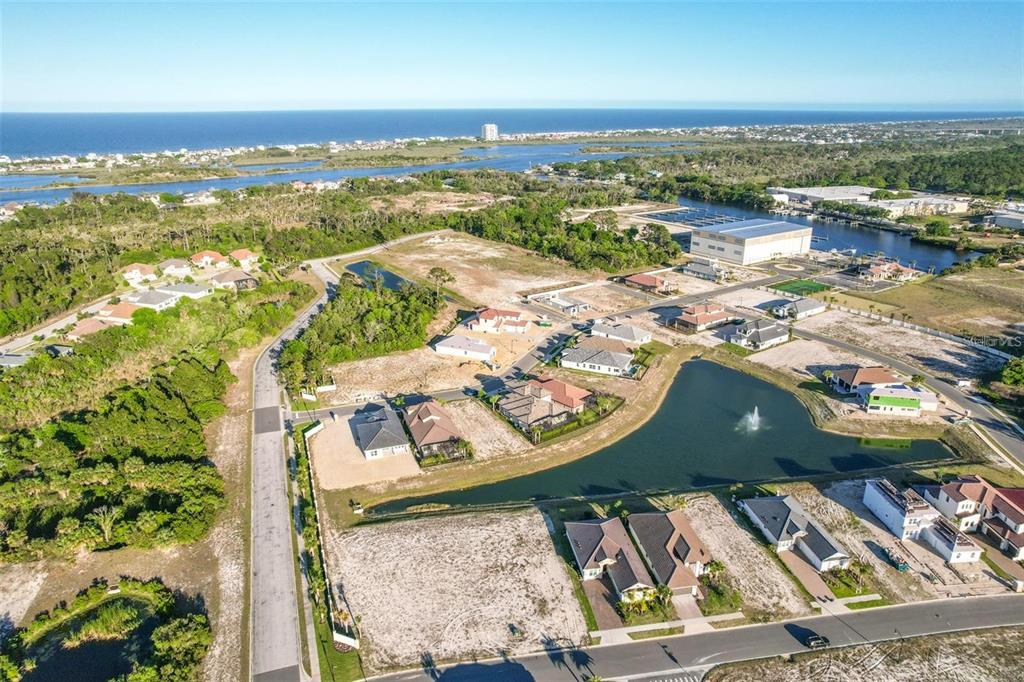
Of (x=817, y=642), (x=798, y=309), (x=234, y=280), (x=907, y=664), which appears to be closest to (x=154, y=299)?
(x=234, y=280)

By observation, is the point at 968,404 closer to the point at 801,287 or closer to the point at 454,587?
the point at 801,287

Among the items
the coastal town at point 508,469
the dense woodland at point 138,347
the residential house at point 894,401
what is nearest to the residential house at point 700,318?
the coastal town at point 508,469

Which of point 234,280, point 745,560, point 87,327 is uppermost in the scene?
point 234,280

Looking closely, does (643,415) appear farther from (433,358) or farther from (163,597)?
(163,597)

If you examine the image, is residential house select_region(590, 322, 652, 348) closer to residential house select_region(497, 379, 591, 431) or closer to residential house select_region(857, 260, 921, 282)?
residential house select_region(497, 379, 591, 431)

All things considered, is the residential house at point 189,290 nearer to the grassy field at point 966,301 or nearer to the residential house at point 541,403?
the residential house at point 541,403

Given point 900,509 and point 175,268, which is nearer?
point 900,509
